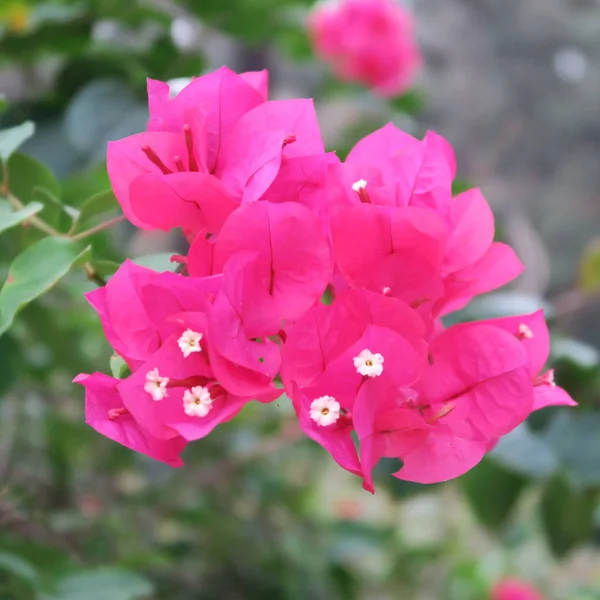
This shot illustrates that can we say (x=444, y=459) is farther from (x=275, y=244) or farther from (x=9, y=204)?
(x=9, y=204)

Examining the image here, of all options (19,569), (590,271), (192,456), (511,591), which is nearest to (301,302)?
(19,569)

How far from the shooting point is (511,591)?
5.25 feet

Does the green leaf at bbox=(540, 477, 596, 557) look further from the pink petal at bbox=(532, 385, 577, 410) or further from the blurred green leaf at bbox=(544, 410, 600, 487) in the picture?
the pink petal at bbox=(532, 385, 577, 410)

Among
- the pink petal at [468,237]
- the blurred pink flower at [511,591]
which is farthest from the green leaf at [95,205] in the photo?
the blurred pink flower at [511,591]

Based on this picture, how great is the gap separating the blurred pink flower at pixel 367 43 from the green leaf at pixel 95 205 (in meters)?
1.20

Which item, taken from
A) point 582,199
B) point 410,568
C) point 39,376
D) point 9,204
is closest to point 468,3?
point 582,199

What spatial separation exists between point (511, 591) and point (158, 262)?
60.3 inches

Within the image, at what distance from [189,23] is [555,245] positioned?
2.04 meters

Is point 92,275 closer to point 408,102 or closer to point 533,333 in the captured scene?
point 533,333

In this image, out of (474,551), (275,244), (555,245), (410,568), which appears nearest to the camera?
(275,244)

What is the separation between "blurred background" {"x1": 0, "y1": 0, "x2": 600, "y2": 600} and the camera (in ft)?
2.26

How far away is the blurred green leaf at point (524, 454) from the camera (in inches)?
27.4

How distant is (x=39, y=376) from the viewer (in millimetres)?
1002

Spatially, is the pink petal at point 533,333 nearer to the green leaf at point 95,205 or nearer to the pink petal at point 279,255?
the pink petal at point 279,255
